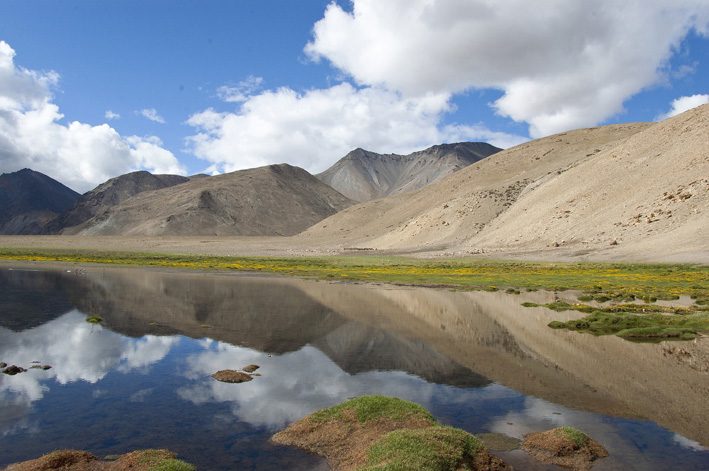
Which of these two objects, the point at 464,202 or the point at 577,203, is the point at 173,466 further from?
the point at 464,202

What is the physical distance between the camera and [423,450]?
725 cm

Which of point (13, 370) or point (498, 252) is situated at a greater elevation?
point (498, 252)

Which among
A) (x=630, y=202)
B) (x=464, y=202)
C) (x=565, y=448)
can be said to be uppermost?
(x=464, y=202)

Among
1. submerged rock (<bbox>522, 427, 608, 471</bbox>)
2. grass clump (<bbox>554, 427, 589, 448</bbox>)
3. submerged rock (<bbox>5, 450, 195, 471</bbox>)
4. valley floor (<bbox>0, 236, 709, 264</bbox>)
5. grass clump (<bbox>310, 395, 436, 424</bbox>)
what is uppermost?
valley floor (<bbox>0, 236, 709, 264</bbox>)

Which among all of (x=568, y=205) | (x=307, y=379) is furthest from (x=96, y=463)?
(x=568, y=205)

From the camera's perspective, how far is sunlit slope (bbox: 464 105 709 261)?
2491 inches

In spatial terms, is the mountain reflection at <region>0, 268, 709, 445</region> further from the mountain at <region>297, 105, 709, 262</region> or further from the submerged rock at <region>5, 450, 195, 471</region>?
the mountain at <region>297, 105, 709, 262</region>

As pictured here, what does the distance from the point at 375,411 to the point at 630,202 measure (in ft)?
255

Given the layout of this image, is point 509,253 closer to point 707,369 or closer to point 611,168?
point 611,168

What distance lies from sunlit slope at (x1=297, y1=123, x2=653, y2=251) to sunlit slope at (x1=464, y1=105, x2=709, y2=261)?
6.00 metres

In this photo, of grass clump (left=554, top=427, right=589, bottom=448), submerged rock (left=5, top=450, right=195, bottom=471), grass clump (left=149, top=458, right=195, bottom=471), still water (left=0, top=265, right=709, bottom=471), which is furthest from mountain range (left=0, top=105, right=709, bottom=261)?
submerged rock (left=5, top=450, right=195, bottom=471)

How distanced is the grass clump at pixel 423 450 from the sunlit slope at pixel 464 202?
84.2m

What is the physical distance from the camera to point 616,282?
37406mm

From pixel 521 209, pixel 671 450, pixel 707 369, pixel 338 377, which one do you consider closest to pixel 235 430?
pixel 338 377
